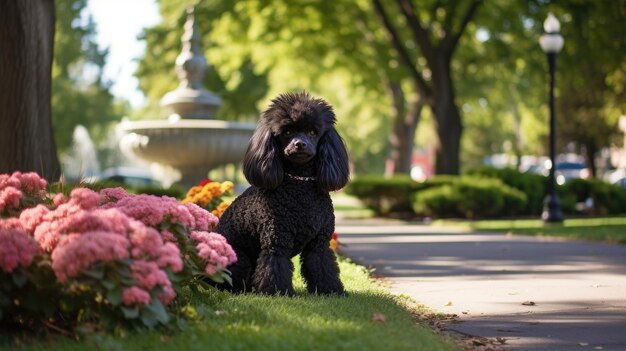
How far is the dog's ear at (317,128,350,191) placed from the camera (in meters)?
7.27

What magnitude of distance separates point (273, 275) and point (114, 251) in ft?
6.93

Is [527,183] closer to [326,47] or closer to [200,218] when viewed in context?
[326,47]

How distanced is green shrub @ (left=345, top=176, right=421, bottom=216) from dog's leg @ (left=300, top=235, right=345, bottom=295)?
18.5 m

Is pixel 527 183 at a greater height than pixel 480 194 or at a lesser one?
greater

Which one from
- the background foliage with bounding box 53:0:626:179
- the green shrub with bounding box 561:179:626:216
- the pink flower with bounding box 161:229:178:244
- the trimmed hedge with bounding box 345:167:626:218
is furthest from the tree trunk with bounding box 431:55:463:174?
the pink flower with bounding box 161:229:178:244

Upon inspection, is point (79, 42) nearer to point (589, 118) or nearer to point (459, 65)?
point (459, 65)

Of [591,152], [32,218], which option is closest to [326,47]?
[591,152]

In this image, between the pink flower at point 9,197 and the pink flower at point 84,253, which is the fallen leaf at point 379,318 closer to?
the pink flower at point 84,253

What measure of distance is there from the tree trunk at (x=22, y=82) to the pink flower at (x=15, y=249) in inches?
269

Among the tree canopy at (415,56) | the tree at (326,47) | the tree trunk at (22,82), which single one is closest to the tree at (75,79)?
the tree canopy at (415,56)

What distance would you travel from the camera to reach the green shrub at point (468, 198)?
24.1m

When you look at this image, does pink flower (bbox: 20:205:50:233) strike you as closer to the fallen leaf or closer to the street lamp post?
the fallen leaf

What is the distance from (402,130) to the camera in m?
39.6

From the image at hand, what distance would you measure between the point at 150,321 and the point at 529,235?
13286mm
